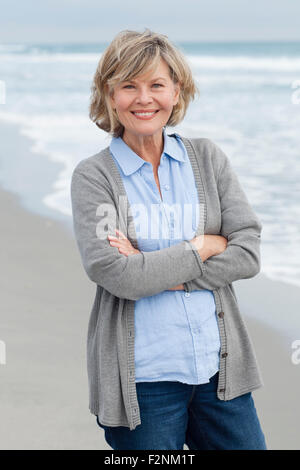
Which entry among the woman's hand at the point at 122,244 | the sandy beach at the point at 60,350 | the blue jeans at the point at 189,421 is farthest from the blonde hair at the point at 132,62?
the sandy beach at the point at 60,350

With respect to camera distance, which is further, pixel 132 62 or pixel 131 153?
pixel 131 153

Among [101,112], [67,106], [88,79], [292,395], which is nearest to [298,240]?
[292,395]

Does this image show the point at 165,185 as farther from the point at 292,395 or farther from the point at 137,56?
the point at 292,395

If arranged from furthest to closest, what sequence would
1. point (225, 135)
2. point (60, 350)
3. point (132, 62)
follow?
point (225, 135) < point (60, 350) < point (132, 62)

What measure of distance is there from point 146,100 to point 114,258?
1.70 ft

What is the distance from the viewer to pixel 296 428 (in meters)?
3.44

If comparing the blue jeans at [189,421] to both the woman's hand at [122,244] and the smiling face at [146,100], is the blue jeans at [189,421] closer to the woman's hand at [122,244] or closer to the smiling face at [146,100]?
the woman's hand at [122,244]

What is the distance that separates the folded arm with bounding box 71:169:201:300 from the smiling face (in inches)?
8.6

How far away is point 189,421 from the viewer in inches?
90.8

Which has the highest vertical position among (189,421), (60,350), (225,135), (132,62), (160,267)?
(132,62)

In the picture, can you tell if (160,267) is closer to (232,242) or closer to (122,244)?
(122,244)

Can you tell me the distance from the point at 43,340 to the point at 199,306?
2262 mm

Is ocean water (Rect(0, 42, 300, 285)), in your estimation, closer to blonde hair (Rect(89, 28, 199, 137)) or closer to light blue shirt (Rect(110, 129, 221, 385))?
blonde hair (Rect(89, 28, 199, 137))

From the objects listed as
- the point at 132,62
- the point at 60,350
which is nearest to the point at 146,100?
the point at 132,62
